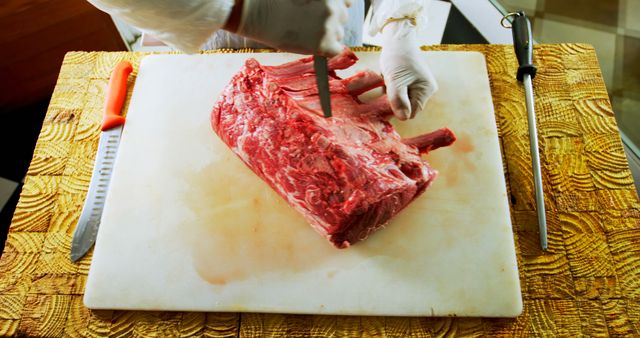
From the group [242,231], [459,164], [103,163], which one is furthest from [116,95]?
[459,164]

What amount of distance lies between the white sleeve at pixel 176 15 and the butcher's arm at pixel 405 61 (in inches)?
32.3

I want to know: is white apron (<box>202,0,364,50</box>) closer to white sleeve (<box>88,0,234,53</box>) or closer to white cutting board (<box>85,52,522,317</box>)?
white cutting board (<box>85,52,522,317</box>)

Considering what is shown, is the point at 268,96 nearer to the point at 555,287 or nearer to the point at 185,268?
the point at 185,268

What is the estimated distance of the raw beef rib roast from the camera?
1.80 meters

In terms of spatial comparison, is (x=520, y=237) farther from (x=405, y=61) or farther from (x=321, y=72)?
(x=321, y=72)

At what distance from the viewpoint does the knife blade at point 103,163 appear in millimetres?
2010

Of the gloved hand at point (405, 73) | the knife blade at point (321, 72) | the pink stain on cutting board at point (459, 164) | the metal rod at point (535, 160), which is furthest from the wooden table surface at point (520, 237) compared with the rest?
the knife blade at point (321, 72)

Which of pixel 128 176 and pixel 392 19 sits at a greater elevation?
pixel 392 19

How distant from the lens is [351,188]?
1790mm

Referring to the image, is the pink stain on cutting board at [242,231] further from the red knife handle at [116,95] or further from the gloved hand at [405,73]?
the gloved hand at [405,73]

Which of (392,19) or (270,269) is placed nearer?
(270,269)

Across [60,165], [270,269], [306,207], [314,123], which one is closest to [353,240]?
[306,207]

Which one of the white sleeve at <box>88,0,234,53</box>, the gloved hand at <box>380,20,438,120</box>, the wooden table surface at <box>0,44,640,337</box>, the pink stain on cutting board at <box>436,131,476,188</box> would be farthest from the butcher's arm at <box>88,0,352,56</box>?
the wooden table surface at <box>0,44,640,337</box>

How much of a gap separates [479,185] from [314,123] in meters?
0.73
